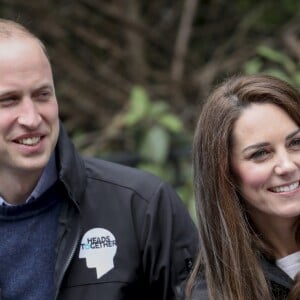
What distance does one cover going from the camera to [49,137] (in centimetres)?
304

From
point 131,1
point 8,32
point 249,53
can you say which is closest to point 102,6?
point 131,1

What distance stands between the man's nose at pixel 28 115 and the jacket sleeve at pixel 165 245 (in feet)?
1.83

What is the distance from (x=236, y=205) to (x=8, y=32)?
3.41 feet

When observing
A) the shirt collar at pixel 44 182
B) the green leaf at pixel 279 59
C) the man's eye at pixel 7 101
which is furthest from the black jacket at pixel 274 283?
the green leaf at pixel 279 59

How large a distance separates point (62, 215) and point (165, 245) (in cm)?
41

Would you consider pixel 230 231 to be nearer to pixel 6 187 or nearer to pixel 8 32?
pixel 6 187

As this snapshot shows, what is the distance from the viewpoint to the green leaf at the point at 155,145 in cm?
584

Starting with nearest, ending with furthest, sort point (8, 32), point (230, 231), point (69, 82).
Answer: point (230, 231)
point (8, 32)
point (69, 82)

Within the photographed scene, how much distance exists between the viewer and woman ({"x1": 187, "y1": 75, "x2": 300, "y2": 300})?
2.86m

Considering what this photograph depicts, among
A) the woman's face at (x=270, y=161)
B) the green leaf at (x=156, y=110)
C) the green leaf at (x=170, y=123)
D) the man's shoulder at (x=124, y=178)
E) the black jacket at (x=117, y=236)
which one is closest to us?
the woman's face at (x=270, y=161)

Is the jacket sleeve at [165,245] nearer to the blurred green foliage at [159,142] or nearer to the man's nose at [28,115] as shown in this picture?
the man's nose at [28,115]

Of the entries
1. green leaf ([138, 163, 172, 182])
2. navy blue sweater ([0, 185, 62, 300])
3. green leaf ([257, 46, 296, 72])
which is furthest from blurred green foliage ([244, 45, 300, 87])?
navy blue sweater ([0, 185, 62, 300])

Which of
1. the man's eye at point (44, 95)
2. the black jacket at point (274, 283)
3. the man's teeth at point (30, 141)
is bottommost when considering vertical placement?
the black jacket at point (274, 283)

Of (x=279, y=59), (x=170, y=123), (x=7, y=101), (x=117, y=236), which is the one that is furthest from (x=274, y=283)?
(x=279, y=59)
